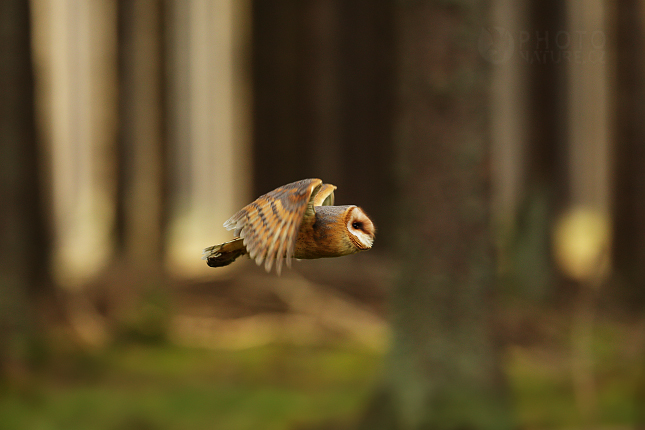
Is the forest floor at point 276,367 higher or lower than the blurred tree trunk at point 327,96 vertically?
lower

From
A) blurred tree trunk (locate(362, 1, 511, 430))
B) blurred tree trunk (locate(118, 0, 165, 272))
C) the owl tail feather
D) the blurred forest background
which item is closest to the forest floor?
the blurred forest background

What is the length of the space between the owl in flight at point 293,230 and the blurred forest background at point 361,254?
3399 mm

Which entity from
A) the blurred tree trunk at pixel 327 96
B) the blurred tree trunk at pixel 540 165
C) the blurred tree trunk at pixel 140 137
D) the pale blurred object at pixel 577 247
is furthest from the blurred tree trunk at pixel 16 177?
the pale blurred object at pixel 577 247

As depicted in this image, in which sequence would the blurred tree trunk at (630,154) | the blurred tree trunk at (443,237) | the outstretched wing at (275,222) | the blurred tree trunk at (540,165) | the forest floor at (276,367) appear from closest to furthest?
the outstretched wing at (275,222)
the blurred tree trunk at (443,237)
the forest floor at (276,367)
the blurred tree trunk at (630,154)
the blurred tree trunk at (540,165)

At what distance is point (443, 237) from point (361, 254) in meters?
6.65

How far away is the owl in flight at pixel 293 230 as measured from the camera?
3.02 feet

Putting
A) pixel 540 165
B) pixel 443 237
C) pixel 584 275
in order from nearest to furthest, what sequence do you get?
pixel 443 237 < pixel 540 165 < pixel 584 275

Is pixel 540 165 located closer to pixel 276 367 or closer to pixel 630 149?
pixel 630 149

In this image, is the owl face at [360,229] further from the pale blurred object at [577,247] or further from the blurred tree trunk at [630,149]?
the blurred tree trunk at [630,149]

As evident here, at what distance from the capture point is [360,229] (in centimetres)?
99

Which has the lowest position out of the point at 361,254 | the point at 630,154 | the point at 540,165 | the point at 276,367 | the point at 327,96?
the point at 276,367

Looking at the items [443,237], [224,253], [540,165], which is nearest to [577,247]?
[540,165]

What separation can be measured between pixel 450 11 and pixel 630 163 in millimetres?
7169

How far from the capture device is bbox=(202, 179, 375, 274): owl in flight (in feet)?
3.02
